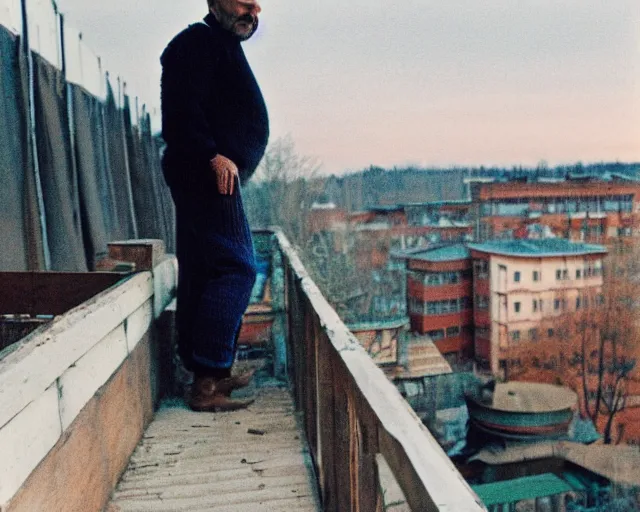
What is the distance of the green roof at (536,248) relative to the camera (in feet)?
90.6

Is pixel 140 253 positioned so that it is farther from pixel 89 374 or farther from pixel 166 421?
pixel 89 374

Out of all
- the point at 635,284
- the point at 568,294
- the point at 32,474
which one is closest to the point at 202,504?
the point at 32,474

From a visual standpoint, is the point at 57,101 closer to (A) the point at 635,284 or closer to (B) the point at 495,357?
(B) the point at 495,357

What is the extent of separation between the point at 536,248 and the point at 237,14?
27.8 metres

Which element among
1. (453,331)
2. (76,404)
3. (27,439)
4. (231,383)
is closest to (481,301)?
(453,331)

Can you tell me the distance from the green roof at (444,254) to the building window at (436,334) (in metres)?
3.44

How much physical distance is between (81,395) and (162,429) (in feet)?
2.94

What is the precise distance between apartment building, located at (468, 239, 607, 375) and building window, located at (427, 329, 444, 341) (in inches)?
70.9

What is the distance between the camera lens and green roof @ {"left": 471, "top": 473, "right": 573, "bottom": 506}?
21.4m

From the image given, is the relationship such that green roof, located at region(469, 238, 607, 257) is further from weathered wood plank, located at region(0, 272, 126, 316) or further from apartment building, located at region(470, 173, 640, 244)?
weathered wood plank, located at region(0, 272, 126, 316)

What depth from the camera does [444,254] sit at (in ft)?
91.7

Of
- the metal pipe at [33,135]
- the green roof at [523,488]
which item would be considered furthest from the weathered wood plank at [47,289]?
the green roof at [523,488]

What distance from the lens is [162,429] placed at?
2.13 metres

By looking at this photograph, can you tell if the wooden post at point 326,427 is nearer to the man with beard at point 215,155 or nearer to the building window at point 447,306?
the man with beard at point 215,155
